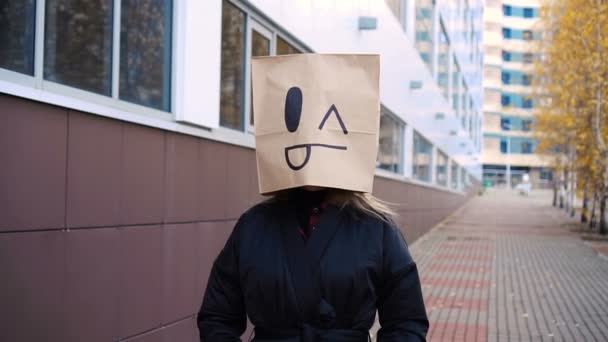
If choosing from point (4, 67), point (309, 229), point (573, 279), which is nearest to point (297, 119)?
point (309, 229)

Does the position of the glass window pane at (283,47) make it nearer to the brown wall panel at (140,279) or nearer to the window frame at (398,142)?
the brown wall panel at (140,279)

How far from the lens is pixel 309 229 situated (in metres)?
2.45

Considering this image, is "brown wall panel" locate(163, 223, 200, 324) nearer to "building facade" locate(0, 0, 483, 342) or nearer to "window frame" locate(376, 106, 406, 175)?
"building facade" locate(0, 0, 483, 342)

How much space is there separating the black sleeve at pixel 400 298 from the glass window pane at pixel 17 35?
2.43 m

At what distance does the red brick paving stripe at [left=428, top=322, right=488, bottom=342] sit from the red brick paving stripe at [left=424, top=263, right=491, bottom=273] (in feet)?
18.0

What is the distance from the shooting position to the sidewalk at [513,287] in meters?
8.43

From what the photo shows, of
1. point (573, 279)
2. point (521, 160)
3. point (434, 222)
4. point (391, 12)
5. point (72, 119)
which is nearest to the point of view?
point (72, 119)

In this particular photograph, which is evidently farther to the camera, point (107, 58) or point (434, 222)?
point (434, 222)

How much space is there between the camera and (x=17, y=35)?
388 centimetres

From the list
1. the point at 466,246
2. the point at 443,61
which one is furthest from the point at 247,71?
the point at 443,61

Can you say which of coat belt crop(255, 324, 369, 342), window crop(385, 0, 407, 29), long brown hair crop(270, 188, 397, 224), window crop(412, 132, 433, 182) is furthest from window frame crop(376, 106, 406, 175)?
coat belt crop(255, 324, 369, 342)

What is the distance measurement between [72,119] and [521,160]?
84.6 metres

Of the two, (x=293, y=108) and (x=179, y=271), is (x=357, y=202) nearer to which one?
(x=293, y=108)

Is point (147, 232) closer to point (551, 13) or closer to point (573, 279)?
point (573, 279)
